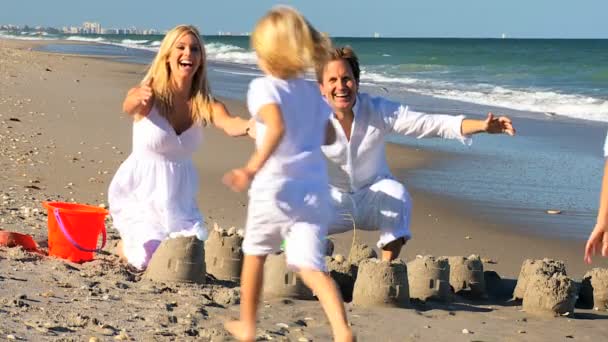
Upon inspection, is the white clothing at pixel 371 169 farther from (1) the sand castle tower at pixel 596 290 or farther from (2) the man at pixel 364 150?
(1) the sand castle tower at pixel 596 290

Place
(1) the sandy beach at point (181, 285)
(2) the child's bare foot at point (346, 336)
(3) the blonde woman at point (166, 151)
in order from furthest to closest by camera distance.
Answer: (3) the blonde woman at point (166, 151), (1) the sandy beach at point (181, 285), (2) the child's bare foot at point (346, 336)

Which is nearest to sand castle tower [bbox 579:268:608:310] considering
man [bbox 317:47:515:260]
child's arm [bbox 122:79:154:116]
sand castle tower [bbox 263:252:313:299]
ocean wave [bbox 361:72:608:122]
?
man [bbox 317:47:515:260]

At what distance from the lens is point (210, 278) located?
5.45 metres

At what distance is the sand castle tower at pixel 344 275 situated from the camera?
17.4ft

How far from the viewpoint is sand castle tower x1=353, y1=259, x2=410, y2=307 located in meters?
4.97

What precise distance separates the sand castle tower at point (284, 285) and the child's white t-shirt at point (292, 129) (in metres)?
1.26

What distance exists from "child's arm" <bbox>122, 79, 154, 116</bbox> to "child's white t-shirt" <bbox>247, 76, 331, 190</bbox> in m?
1.67

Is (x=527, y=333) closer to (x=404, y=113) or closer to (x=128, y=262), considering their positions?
(x=404, y=113)

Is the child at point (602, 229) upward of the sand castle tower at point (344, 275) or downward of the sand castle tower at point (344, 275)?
upward

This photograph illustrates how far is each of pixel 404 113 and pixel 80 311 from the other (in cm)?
196

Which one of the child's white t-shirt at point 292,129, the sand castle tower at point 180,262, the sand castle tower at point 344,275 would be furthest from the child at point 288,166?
the sand castle tower at point 344,275

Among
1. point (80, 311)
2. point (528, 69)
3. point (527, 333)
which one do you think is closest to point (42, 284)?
point (80, 311)

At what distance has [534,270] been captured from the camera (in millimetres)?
5281

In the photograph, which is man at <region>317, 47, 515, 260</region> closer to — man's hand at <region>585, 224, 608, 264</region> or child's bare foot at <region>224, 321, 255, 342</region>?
child's bare foot at <region>224, 321, 255, 342</region>
